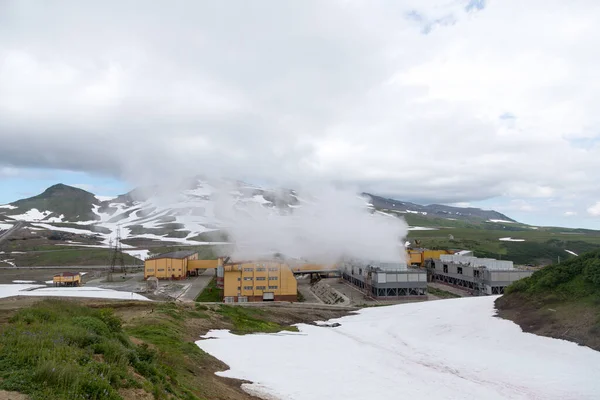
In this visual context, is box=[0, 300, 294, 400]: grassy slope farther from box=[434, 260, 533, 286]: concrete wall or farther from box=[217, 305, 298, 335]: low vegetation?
box=[434, 260, 533, 286]: concrete wall

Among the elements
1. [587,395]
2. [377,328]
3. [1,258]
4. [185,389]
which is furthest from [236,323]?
[1,258]

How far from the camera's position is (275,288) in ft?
184

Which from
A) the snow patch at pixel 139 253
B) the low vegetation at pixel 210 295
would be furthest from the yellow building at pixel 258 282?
the snow patch at pixel 139 253

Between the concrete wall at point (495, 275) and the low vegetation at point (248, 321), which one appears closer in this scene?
the low vegetation at point (248, 321)

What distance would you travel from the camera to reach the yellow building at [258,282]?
5547 centimetres

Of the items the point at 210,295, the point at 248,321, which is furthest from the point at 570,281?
the point at 210,295

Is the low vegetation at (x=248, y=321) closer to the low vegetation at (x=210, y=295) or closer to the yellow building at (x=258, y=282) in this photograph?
the yellow building at (x=258, y=282)

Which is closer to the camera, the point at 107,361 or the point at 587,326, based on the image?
the point at 107,361

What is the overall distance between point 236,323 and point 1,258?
11148 centimetres

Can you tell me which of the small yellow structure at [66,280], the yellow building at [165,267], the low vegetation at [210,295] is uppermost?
the yellow building at [165,267]

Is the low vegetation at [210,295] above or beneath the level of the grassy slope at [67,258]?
beneath

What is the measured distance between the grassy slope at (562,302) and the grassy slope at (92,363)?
24.2 metres

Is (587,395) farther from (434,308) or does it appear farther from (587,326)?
(434,308)

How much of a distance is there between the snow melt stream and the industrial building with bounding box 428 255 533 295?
29.3 metres
